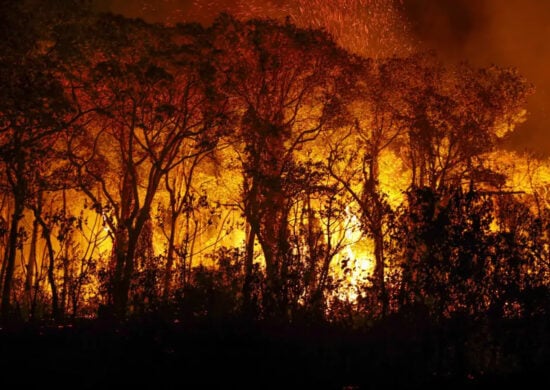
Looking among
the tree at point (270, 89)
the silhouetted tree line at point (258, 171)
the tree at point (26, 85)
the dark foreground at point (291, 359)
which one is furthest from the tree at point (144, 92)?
the dark foreground at point (291, 359)

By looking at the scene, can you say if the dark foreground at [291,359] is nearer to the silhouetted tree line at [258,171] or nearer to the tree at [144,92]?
the silhouetted tree line at [258,171]

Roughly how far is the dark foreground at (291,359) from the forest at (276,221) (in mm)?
38

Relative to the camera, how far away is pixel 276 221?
830 inches

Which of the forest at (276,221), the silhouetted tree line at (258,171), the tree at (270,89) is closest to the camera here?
the forest at (276,221)

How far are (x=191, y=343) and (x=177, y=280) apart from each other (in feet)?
17.7

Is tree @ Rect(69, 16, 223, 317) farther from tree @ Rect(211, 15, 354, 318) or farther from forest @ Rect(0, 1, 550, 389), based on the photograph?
tree @ Rect(211, 15, 354, 318)

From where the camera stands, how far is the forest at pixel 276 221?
31.2 ft

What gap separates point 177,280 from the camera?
15.2m

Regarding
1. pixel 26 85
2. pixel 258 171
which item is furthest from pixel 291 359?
pixel 258 171

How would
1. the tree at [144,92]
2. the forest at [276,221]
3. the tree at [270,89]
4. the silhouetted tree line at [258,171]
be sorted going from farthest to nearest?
the tree at [270,89]
the tree at [144,92]
the silhouetted tree line at [258,171]
the forest at [276,221]

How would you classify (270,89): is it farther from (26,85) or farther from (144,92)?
(26,85)

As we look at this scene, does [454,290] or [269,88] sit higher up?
[269,88]

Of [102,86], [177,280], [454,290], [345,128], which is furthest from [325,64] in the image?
[454,290]

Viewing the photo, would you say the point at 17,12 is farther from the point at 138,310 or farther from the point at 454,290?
the point at 454,290
